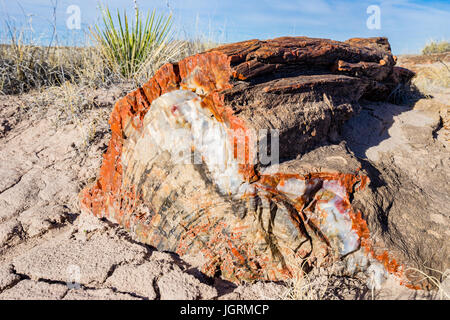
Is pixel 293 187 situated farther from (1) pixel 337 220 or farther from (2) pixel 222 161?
(2) pixel 222 161

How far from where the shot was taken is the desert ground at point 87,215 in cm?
174

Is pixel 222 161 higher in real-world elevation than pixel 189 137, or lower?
lower

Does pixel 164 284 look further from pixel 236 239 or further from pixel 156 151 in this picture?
pixel 156 151

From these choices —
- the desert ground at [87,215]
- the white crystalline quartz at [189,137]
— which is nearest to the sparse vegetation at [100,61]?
the desert ground at [87,215]

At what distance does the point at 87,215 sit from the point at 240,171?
4.46 feet

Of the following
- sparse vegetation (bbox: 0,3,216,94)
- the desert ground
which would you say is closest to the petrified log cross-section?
the desert ground

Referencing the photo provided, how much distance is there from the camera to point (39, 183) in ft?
9.50

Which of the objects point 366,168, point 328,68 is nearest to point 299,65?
point 328,68

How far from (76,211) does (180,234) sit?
3.56 feet

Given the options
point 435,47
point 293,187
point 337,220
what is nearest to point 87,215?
point 293,187

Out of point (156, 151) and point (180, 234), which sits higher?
point (156, 151)

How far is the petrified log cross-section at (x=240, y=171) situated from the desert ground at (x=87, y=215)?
131 millimetres

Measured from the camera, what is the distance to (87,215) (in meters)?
2.50
